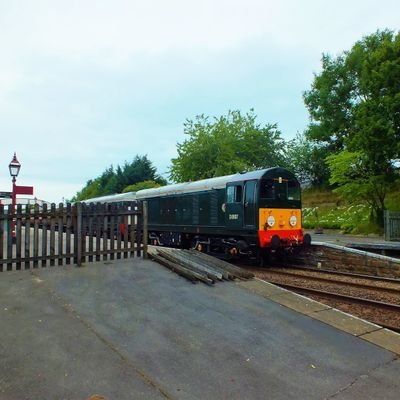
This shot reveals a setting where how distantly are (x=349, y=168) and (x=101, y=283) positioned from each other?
2322 cm

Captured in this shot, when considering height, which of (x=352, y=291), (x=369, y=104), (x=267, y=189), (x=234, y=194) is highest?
(x=369, y=104)

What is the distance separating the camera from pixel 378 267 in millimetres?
13328

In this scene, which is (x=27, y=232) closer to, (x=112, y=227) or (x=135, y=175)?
(x=112, y=227)

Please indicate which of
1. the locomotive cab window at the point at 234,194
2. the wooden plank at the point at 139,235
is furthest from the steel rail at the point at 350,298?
the locomotive cab window at the point at 234,194

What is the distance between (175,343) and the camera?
4523 mm

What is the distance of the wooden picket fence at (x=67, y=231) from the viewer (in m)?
6.74

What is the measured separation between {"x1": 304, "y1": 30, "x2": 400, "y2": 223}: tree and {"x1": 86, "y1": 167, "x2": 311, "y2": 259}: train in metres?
10.3

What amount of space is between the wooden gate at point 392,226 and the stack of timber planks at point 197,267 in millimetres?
13251

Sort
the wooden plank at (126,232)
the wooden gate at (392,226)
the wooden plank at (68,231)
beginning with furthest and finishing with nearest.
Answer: the wooden gate at (392,226) < the wooden plank at (126,232) < the wooden plank at (68,231)

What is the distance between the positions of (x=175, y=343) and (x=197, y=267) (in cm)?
321

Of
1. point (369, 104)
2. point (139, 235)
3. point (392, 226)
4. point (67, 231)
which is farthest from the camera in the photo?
point (369, 104)

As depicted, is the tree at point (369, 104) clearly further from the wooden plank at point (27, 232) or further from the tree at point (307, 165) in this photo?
the wooden plank at point (27, 232)

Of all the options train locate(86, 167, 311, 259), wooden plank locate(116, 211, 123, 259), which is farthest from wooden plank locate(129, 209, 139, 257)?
train locate(86, 167, 311, 259)

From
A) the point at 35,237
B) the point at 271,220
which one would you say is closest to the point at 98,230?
the point at 35,237
